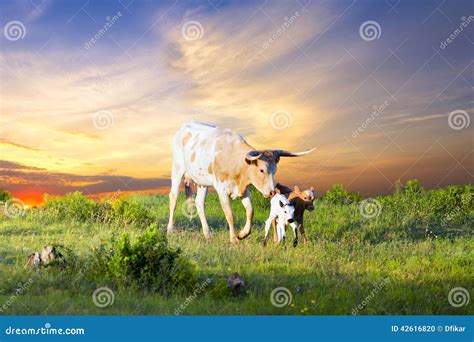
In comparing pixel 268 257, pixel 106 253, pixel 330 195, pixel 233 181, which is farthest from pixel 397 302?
pixel 330 195

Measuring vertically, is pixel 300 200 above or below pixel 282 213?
above

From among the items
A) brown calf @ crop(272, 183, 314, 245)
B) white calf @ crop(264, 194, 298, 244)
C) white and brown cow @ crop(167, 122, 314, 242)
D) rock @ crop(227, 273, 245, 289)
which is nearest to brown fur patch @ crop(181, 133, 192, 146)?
white and brown cow @ crop(167, 122, 314, 242)

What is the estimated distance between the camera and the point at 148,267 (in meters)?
8.63

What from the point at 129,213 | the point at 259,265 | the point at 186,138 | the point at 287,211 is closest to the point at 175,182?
the point at 186,138

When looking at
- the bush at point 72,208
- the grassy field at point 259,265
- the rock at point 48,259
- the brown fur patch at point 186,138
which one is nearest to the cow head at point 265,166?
the grassy field at point 259,265

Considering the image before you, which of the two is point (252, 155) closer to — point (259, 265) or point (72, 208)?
point (259, 265)

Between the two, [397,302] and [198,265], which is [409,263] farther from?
[198,265]

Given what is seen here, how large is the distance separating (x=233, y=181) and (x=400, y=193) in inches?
334

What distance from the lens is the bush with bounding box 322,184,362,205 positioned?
70.0ft

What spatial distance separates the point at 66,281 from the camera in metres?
8.50

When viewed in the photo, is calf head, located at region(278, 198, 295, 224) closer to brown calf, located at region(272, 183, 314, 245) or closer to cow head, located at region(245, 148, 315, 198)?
cow head, located at region(245, 148, 315, 198)

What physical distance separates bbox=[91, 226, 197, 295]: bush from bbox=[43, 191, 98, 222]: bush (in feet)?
24.3

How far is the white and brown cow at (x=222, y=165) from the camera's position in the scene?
12.2 m

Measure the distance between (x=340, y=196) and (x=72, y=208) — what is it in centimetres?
1013
